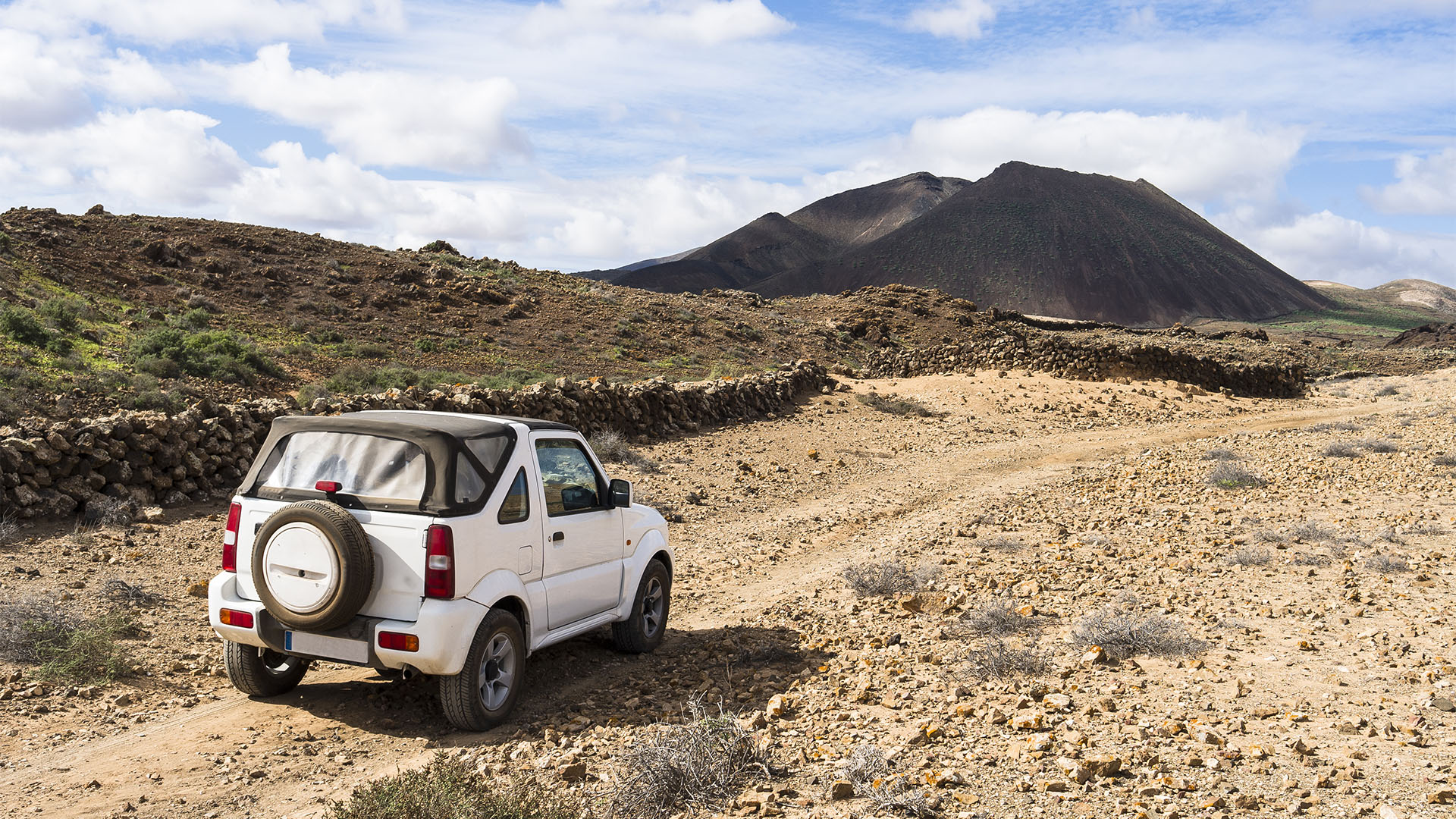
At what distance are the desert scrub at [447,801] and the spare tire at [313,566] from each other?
1123mm

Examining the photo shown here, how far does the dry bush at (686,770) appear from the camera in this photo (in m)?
4.50

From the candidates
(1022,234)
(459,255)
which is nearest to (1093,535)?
(459,255)

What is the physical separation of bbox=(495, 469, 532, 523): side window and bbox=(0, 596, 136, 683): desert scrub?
3.15 meters

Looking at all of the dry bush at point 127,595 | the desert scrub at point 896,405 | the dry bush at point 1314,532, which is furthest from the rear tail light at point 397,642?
the desert scrub at point 896,405

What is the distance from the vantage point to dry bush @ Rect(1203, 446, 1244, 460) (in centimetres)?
1617

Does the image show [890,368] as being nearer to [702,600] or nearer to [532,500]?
[702,600]

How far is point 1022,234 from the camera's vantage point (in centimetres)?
13162

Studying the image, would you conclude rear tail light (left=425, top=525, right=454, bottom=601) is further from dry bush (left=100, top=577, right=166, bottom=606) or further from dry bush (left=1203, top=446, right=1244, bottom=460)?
dry bush (left=1203, top=446, right=1244, bottom=460)

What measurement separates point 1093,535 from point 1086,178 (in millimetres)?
153968

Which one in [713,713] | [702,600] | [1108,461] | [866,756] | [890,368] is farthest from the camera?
[890,368]

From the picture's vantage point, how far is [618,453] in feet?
52.8

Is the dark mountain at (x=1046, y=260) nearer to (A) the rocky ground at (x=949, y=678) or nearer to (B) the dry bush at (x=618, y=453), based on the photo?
(B) the dry bush at (x=618, y=453)

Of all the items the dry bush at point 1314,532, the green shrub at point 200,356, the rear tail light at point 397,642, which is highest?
the green shrub at point 200,356

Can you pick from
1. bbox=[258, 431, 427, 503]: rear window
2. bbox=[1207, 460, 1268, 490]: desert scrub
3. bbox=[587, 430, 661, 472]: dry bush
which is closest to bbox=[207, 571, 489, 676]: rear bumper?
bbox=[258, 431, 427, 503]: rear window
